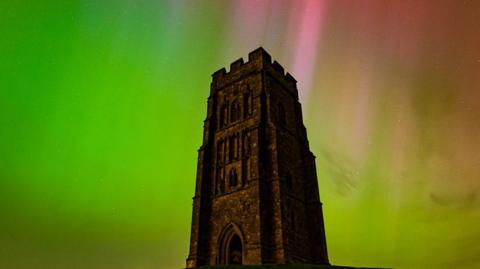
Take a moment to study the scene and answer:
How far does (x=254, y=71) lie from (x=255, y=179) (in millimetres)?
11849

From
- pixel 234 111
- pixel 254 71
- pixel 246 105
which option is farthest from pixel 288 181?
pixel 254 71

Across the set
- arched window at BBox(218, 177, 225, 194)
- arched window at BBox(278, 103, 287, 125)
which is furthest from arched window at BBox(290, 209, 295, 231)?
arched window at BBox(278, 103, 287, 125)

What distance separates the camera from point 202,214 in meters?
27.5

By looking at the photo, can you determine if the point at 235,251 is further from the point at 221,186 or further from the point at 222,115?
the point at 222,115

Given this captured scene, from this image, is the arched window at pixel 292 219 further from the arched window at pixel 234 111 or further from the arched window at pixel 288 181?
the arched window at pixel 234 111

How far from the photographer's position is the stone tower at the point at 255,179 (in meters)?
24.3

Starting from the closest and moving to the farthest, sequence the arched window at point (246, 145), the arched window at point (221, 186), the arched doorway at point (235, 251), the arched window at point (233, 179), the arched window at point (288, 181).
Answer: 1. the arched doorway at point (235, 251)
2. the arched window at point (233, 179)
3. the arched window at point (246, 145)
4. the arched window at point (288, 181)
5. the arched window at point (221, 186)

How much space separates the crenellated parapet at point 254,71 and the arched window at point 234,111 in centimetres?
282

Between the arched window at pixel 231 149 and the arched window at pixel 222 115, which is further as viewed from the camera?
the arched window at pixel 222 115

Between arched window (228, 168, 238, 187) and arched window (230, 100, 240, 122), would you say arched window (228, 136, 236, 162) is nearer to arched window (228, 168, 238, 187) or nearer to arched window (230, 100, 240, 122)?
arched window (228, 168, 238, 187)

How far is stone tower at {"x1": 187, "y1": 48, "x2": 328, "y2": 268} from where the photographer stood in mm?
24284

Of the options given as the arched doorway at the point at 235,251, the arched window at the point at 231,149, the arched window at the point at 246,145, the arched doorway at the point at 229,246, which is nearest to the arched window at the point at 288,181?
the arched window at the point at 246,145

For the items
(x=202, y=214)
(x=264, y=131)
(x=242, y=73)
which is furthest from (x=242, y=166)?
(x=242, y=73)

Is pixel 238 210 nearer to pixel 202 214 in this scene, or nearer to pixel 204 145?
pixel 202 214
